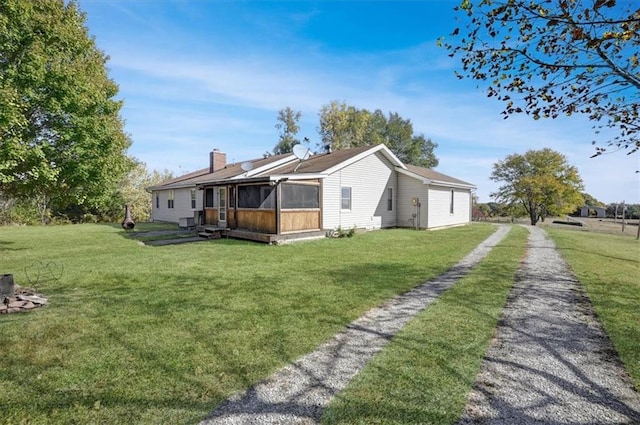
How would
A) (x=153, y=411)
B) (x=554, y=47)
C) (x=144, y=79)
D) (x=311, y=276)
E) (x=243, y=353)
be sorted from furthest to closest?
(x=144, y=79)
(x=311, y=276)
(x=554, y=47)
(x=243, y=353)
(x=153, y=411)

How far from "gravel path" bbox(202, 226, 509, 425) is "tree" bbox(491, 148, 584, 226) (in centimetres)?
3479

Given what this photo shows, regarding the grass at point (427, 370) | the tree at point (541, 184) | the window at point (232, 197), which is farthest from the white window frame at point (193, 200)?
the tree at point (541, 184)

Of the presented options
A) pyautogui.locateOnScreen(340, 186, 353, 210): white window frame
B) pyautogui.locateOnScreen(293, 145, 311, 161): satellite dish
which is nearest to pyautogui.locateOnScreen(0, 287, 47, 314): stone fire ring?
pyautogui.locateOnScreen(293, 145, 311, 161): satellite dish

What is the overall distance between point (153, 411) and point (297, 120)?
136 ft

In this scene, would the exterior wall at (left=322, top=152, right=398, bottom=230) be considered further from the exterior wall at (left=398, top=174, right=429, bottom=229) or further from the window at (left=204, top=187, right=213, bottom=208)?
the window at (left=204, top=187, right=213, bottom=208)

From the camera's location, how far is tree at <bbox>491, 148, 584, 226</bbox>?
32312mm

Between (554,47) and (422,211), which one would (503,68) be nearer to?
(554,47)

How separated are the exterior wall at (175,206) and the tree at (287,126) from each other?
18457 millimetres

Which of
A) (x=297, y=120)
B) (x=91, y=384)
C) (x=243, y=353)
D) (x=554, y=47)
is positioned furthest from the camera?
(x=297, y=120)

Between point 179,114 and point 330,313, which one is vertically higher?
point 179,114

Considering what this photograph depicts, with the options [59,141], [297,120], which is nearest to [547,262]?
[59,141]

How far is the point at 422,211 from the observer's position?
1897cm

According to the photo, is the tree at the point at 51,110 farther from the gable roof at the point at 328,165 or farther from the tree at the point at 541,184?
the tree at the point at 541,184

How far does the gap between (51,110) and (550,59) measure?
11.9 m
